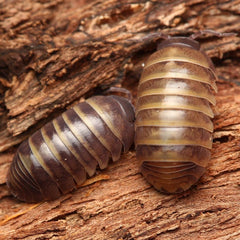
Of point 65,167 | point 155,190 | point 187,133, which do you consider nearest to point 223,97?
point 187,133

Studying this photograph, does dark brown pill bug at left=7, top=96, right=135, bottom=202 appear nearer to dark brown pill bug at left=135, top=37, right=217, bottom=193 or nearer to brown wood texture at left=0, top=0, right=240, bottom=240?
brown wood texture at left=0, top=0, right=240, bottom=240

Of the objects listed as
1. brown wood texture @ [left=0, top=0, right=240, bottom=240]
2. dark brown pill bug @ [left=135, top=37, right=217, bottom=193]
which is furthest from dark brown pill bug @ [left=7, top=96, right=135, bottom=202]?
dark brown pill bug @ [left=135, top=37, right=217, bottom=193]

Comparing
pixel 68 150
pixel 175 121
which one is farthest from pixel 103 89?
pixel 175 121

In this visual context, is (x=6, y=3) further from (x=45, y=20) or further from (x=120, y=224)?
(x=120, y=224)

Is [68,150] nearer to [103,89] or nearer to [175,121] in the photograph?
[103,89]

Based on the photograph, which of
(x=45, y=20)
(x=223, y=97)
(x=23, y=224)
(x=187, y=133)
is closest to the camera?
(x=187, y=133)

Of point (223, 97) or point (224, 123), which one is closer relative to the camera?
point (224, 123)
